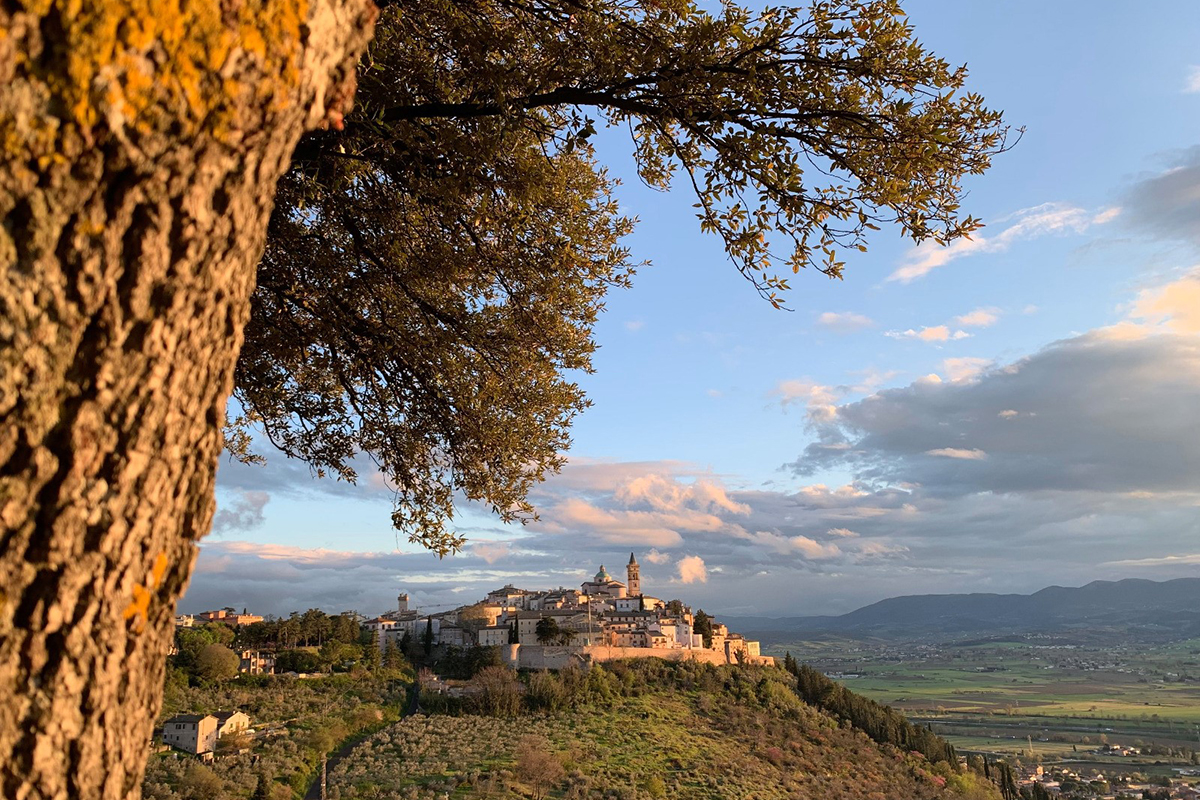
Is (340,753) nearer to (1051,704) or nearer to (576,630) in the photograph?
(576,630)

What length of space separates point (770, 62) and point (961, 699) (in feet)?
519

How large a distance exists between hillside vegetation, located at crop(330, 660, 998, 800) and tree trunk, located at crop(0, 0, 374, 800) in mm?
26231

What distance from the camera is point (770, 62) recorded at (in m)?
5.46

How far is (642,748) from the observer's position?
3856 centimetres

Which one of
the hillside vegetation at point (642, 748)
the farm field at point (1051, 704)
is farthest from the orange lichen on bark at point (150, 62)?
the farm field at point (1051, 704)

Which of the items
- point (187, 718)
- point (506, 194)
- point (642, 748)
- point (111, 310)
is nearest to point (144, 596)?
point (111, 310)

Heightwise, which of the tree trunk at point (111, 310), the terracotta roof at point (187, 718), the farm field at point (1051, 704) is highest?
the tree trunk at point (111, 310)

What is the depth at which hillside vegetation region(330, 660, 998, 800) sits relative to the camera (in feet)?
98.1

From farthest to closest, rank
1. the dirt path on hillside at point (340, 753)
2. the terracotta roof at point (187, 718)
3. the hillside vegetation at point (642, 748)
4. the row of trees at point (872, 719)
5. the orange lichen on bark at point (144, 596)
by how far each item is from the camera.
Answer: the row of trees at point (872, 719) < the terracotta roof at point (187, 718) < the hillside vegetation at point (642, 748) < the dirt path on hillside at point (340, 753) < the orange lichen on bark at point (144, 596)

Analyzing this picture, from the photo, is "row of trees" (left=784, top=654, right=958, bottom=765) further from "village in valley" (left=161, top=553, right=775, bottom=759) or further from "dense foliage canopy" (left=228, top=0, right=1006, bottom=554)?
"dense foliage canopy" (left=228, top=0, right=1006, bottom=554)

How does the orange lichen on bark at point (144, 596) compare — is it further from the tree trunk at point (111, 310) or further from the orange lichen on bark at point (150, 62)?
the orange lichen on bark at point (150, 62)

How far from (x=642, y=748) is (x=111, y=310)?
4036 centimetres

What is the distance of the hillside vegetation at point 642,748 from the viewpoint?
2989 centimetres

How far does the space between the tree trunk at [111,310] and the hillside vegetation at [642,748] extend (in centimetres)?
2623
